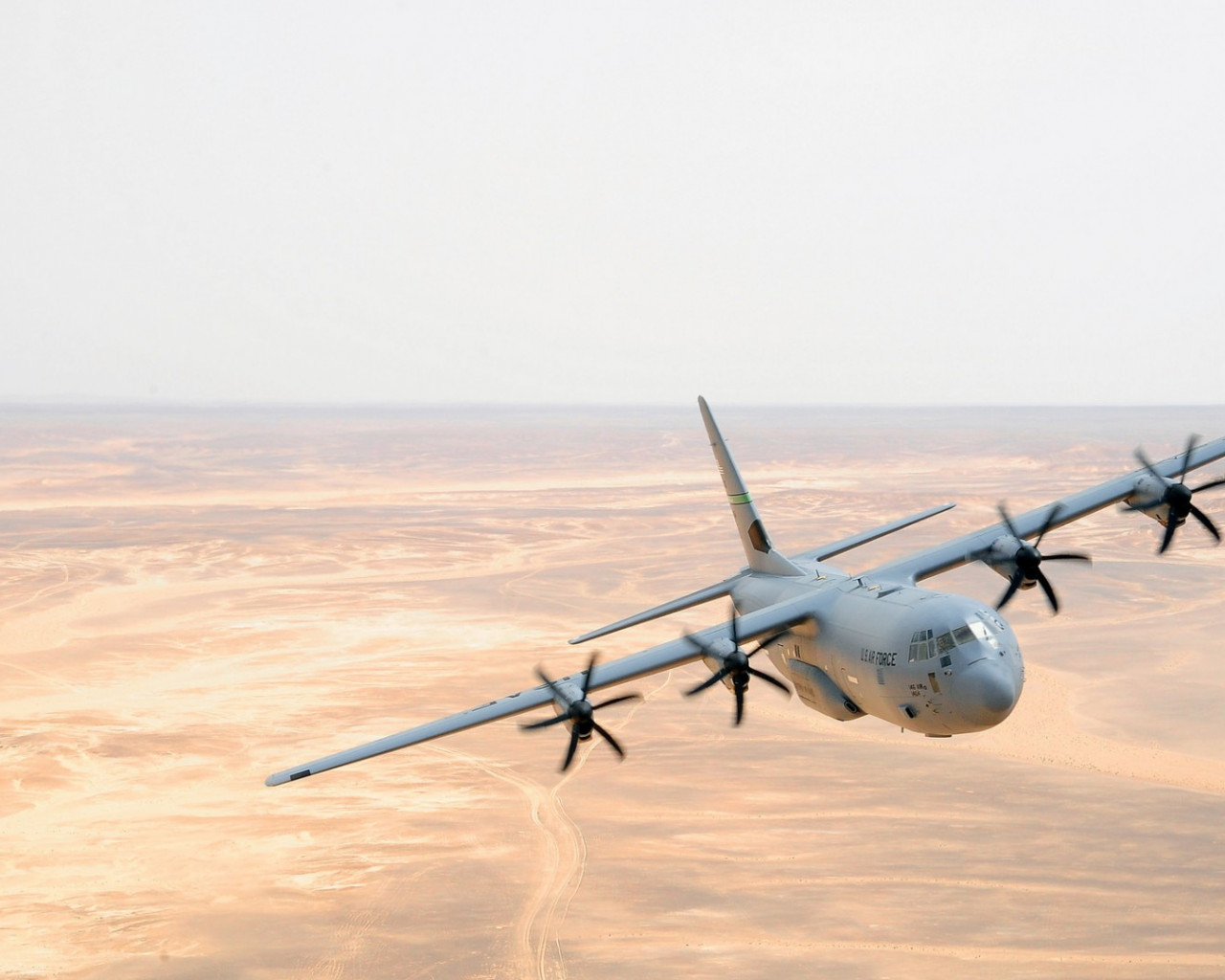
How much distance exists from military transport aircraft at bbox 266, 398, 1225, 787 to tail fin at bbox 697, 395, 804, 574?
0.56ft

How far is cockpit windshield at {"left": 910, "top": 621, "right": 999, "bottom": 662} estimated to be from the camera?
38281mm

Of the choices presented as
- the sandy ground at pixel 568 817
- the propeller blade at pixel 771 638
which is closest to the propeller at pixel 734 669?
the propeller blade at pixel 771 638

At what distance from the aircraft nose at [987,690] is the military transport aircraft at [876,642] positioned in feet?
0.12

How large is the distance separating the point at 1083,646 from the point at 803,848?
57919 mm

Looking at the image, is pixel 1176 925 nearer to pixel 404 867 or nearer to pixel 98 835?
pixel 404 867

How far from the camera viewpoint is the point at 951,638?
126ft

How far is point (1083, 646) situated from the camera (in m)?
128

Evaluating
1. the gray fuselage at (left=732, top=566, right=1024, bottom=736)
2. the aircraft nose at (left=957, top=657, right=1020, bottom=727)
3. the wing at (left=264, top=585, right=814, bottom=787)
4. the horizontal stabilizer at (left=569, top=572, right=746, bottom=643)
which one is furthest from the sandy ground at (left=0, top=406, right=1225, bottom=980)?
the aircraft nose at (left=957, top=657, right=1020, bottom=727)

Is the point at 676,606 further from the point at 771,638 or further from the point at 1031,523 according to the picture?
the point at 1031,523

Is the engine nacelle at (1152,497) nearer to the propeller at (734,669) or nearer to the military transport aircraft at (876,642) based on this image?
the military transport aircraft at (876,642)

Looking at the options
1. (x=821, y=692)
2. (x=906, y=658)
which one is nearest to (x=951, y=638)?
(x=906, y=658)

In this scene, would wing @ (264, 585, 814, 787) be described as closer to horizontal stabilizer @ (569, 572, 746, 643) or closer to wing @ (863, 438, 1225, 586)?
horizontal stabilizer @ (569, 572, 746, 643)

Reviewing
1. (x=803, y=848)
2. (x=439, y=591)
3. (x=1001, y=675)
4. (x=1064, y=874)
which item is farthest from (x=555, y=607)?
(x=1001, y=675)

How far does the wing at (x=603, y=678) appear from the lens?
136 ft
